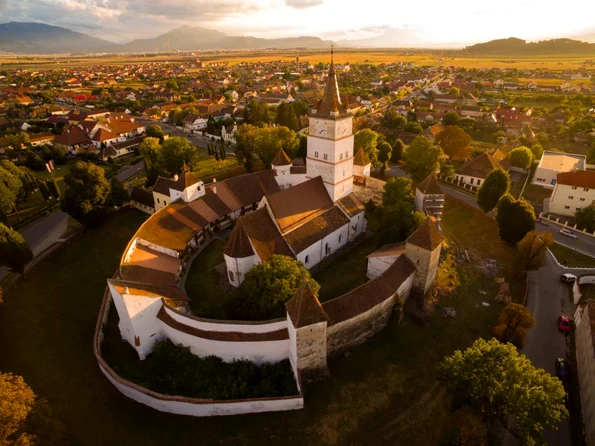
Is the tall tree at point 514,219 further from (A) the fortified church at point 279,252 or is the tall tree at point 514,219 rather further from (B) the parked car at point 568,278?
(A) the fortified church at point 279,252

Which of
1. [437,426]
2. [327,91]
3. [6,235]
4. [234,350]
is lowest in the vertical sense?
[437,426]

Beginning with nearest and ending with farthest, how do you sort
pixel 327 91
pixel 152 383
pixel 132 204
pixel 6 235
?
pixel 152 383, pixel 6 235, pixel 327 91, pixel 132 204

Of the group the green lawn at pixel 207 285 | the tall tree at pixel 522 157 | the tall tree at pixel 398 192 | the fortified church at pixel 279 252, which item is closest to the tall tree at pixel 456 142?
the tall tree at pixel 522 157

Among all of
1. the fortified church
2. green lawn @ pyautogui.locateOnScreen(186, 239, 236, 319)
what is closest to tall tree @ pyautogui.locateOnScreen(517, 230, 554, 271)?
the fortified church

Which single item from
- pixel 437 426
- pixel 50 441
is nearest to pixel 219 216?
pixel 50 441

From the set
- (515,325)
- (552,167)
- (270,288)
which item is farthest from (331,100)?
(552,167)

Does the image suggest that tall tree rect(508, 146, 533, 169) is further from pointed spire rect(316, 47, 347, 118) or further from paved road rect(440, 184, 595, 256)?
pointed spire rect(316, 47, 347, 118)

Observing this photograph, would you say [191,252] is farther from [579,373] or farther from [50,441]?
[579,373]
